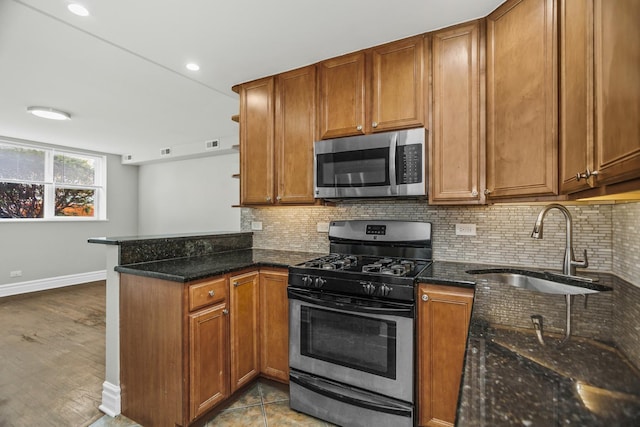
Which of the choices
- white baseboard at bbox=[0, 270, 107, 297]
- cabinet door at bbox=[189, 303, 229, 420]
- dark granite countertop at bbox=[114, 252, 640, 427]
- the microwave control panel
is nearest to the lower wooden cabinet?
cabinet door at bbox=[189, 303, 229, 420]

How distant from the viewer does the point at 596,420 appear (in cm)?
49

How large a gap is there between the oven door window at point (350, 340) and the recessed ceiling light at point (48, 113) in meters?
3.93

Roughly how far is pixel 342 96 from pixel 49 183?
233 inches

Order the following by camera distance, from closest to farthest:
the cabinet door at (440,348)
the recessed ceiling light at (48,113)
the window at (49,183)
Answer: the cabinet door at (440,348)
the recessed ceiling light at (48,113)
the window at (49,183)

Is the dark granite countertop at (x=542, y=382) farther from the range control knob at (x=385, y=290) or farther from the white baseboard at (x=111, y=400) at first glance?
the white baseboard at (x=111, y=400)

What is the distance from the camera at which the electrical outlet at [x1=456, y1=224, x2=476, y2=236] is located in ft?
7.27

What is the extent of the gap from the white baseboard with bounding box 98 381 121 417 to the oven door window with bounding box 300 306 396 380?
1250mm

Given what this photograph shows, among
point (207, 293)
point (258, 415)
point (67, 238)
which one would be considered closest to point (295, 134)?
point (207, 293)

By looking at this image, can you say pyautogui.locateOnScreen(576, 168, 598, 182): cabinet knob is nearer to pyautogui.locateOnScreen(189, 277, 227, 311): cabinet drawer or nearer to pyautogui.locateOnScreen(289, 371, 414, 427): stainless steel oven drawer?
pyautogui.locateOnScreen(289, 371, 414, 427): stainless steel oven drawer

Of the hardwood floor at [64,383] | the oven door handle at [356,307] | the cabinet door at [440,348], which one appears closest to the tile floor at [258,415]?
the hardwood floor at [64,383]

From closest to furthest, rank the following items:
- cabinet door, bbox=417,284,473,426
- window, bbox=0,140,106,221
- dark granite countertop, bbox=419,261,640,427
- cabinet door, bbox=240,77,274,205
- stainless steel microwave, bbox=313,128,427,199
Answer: dark granite countertop, bbox=419,261,640,427, cabinet door, bbox=417,284,473,426, stainless steel microwave, bbox=313,128,427,199, cabinet door, bbox=240,77,274,205, window, bbox=0,140,106,221

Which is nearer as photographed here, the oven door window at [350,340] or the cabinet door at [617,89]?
the cabinet door at [617,89]

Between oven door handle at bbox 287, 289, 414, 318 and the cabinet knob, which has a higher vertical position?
the cabinet knob

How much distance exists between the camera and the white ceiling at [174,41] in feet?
5.93
